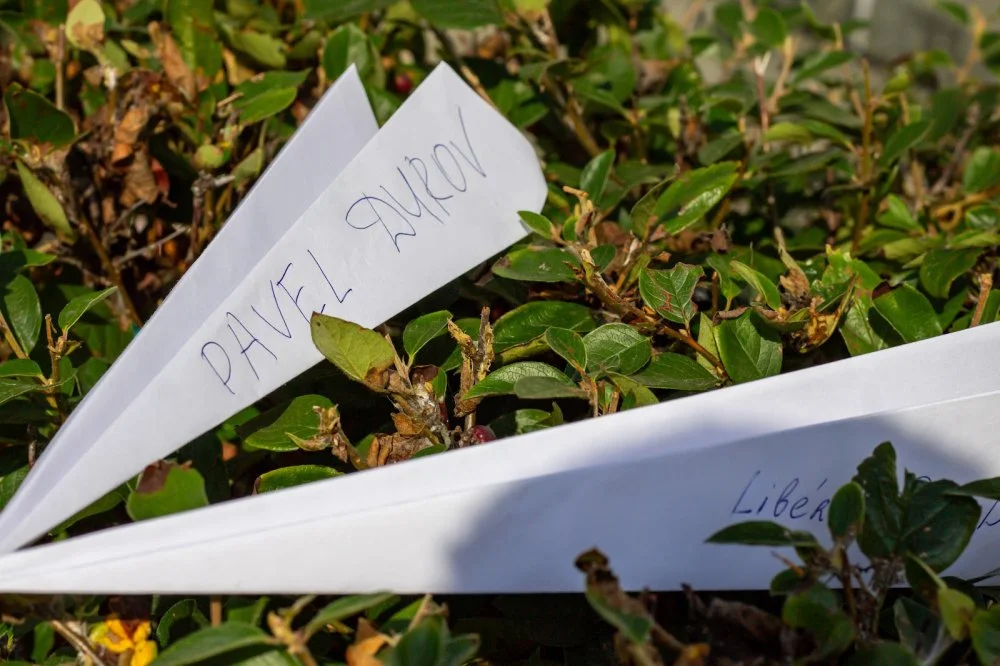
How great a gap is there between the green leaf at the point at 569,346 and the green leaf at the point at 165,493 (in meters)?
0.33

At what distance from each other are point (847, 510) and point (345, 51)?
96 centimetres

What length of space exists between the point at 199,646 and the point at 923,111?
1.43 m

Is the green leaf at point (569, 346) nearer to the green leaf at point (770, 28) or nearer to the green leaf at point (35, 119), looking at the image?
the green leaf at point (35, 119)


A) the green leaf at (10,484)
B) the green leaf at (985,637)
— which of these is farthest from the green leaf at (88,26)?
the green leaf at (985,637)

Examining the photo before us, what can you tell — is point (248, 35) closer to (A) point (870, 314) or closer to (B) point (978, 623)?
(A) point (870, 314)

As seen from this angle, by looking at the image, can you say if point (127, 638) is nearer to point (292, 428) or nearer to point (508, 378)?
point (292, 428)

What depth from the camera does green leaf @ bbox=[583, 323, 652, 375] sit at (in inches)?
34.8

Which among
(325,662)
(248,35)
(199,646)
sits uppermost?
(248,35)

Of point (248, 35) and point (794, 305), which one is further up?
point (248, 35)

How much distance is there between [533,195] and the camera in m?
1.08

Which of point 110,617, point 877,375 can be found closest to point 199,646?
point 110,617

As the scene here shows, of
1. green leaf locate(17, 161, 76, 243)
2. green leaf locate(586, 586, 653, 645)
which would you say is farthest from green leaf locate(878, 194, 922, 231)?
green leaf locate(17, 161, 76, 243)

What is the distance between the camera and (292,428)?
0.84 m

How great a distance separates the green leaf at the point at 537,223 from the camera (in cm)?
100
